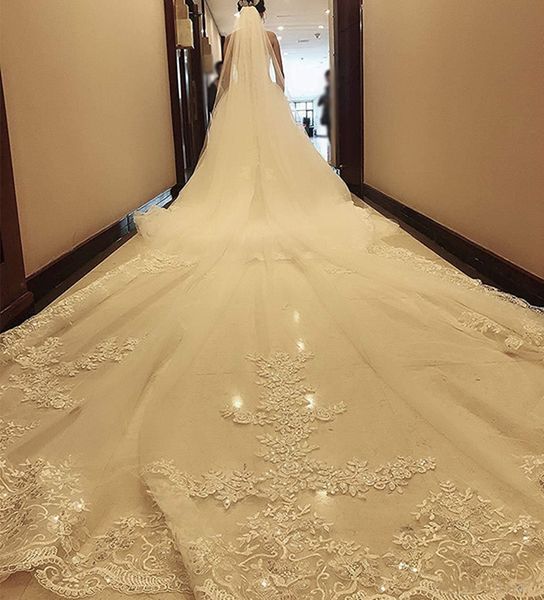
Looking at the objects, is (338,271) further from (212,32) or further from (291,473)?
(212,32)

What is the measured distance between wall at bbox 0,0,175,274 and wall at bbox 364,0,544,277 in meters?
1.49

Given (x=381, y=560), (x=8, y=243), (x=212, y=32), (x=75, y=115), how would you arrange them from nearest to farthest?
1. (x=381, y=560)
2. (x=8, y=243)
3. (x=75, y=115)
4. (x=212, y=32)

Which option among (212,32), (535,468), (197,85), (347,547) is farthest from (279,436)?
(212,32)

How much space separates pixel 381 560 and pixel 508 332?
0.86 meters

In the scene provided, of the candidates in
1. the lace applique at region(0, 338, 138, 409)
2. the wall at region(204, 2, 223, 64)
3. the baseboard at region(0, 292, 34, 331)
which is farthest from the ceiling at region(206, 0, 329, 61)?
the lace applique at region(0, 338, 138, 409)

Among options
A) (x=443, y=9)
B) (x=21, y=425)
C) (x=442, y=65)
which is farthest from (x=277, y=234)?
(x=21, y=425)

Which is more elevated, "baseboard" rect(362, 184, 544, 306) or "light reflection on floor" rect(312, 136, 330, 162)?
"light reflection on floor" rect(312, 136, 330, 162)

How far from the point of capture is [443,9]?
94.4 inches

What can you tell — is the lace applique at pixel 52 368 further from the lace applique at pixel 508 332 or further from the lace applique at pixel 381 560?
the lace applique at pixel 508 332

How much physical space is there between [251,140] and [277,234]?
0.98 m

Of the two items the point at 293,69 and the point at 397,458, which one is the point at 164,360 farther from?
the point at 293,69

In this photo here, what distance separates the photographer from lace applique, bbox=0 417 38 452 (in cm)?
105

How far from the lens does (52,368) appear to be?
1350 mm

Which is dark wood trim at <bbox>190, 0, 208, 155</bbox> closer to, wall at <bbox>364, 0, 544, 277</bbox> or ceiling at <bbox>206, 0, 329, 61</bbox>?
ceiling at <bbox>206, 0, 329, 61</bbox>
